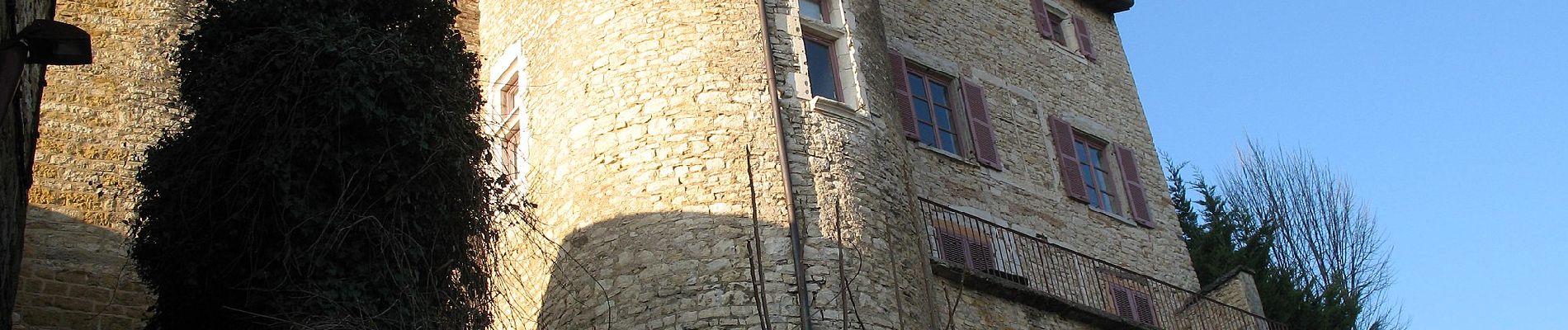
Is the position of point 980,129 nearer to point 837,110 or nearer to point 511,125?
point 837,110

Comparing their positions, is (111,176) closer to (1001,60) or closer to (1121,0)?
(1001,60)

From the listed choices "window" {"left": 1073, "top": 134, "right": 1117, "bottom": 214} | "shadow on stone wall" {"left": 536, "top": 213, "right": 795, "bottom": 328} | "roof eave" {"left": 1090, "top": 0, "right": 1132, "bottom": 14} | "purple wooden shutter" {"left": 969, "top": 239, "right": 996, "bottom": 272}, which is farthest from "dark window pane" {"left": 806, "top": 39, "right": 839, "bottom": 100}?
"roof eave" {"left": 1090, "top": 0, "right": 1132, "bottom": 14}

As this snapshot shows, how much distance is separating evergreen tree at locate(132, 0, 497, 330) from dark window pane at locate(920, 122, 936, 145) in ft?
16.2

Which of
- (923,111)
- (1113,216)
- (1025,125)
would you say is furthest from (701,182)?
(1113,216)

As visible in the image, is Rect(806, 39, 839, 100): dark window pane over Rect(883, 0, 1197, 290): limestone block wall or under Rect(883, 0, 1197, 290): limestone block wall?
under

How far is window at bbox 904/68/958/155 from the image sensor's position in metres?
14.4

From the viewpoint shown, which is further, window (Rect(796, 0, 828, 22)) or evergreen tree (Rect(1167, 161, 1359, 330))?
evergreen tree (Rect(1167, 161, 1359, 330))

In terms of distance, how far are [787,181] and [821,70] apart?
136 centimetres

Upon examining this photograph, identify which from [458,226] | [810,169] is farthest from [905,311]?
[458,226]

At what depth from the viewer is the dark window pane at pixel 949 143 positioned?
572 inches

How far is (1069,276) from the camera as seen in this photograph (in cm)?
1412

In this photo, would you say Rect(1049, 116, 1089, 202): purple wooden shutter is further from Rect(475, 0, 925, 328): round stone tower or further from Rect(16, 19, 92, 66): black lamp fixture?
Rect(16, 19, 92, 66): black lamp fixture

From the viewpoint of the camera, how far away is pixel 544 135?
40.0 feet

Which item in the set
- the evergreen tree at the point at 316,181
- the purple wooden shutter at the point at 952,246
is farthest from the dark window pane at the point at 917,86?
the evergreen tree at the point at 316,181
